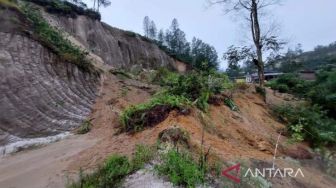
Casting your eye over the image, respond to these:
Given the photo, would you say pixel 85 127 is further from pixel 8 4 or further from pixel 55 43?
pixel 8 4

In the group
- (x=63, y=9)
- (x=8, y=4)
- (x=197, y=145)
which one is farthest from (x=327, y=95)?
(x=63, y=9)

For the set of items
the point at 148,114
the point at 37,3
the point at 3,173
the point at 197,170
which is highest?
the point at 37,3

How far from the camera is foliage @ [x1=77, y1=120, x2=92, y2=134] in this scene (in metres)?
8.78

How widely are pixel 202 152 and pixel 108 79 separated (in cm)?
875

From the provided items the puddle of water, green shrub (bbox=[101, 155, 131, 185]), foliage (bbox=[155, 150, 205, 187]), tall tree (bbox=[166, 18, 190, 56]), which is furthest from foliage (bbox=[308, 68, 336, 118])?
tall tree (bbox=[166, 18, 190, 56])

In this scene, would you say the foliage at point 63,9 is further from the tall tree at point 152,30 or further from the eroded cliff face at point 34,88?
the tall tree at point 152,30

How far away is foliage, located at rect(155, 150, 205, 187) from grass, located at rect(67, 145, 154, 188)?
32cm

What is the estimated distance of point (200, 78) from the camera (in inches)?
329

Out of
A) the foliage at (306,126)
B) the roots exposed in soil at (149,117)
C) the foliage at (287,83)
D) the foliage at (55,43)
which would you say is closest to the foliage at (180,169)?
the roots exposed in soil at (149,117)

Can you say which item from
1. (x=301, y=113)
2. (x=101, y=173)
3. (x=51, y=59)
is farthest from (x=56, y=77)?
(x=301, y=113)

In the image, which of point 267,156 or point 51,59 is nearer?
point 267,156

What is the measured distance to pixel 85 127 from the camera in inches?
351

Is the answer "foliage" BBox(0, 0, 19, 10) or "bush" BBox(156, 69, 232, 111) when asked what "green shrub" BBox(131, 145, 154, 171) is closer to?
"bush" BBox(156, 69, 232, 111)

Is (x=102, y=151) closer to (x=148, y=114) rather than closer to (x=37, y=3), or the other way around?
(x=148, y=114)
